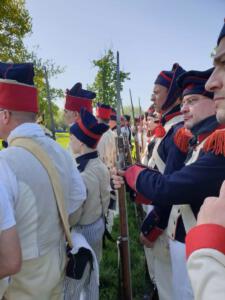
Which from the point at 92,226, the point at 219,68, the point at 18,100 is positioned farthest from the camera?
the point at 92,226

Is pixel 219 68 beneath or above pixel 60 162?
above

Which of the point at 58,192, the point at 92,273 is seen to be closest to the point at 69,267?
the point at 92,273

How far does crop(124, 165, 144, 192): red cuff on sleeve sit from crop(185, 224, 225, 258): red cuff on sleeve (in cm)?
153

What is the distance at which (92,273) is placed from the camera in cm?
264

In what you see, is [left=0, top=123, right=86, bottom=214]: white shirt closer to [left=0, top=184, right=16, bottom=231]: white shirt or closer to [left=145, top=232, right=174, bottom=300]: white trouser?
[left=0, top=184, right=16, bottom=231]: white shirt

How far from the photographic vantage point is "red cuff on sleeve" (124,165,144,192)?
2.68m

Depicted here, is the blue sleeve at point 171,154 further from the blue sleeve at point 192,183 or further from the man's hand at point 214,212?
the man's hand at point 214,212

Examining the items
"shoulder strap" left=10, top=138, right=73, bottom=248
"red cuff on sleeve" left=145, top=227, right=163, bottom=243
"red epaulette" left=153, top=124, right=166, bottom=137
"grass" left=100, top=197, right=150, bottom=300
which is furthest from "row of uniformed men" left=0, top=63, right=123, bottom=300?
"grass" left=100, top=197, right=150, bottom=300

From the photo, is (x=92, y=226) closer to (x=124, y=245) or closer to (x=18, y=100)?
(x=124, y=245)

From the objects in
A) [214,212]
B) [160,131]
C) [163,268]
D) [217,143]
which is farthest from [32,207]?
[160,131]

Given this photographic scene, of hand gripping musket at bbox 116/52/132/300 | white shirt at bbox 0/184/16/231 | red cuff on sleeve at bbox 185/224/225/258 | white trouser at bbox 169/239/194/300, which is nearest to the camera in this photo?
red cuff on sleeve at bbox 185/224/225/258

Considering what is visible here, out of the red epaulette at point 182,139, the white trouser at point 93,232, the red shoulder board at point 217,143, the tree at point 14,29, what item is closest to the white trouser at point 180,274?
the red epaulette at point 182,139

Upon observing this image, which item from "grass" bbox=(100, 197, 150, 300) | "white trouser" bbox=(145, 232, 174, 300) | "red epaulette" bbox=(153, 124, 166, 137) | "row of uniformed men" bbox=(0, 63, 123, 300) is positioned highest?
"red epaulette" bbox=(153, 124, 166, 137)

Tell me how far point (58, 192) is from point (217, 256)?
1.45 m
